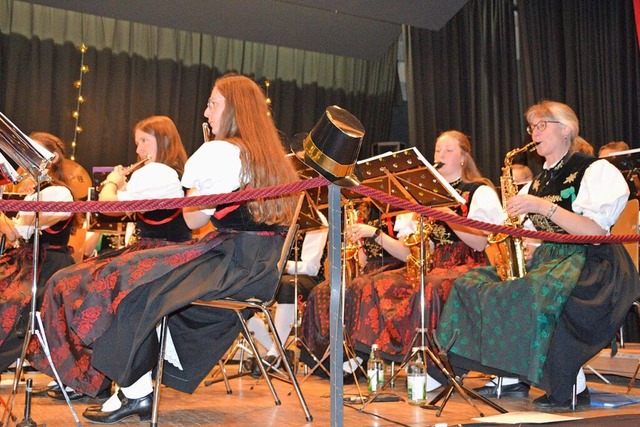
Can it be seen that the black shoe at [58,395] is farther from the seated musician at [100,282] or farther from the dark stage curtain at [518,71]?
the dark stage curtain at [518,71]

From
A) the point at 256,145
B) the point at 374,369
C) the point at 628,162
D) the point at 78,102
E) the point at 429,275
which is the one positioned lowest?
the point at 374,369

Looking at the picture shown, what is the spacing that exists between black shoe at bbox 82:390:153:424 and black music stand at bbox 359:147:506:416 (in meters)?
0.87

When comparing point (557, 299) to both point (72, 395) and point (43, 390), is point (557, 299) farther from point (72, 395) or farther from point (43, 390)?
point (43, 390)

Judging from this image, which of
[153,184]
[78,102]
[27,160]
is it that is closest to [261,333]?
[153,184]

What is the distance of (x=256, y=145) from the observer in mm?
2693

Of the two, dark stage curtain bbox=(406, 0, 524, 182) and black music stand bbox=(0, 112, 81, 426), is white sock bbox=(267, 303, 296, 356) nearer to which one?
black music stand bbox=(0, 112, 81, 426)

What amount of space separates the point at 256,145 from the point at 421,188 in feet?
2.48

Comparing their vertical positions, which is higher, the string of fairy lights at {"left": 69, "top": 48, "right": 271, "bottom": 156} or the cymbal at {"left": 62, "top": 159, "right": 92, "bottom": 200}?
the string of fairy lights at {"left": 69, "top": 48, "right": 271, "bottom": 156}

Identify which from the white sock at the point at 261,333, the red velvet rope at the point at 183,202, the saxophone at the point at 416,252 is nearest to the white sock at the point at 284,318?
the white sock at the point at 261,333

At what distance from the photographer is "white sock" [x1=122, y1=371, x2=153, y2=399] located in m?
2.68

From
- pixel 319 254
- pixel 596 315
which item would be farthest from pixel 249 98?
pixel 319 254

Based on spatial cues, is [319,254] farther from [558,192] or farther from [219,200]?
[219,200]

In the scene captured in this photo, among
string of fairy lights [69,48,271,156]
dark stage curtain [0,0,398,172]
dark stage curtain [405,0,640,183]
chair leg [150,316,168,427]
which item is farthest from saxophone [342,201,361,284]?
string of fairy lights [69,48,271,156]

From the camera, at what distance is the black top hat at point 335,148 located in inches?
73.5
